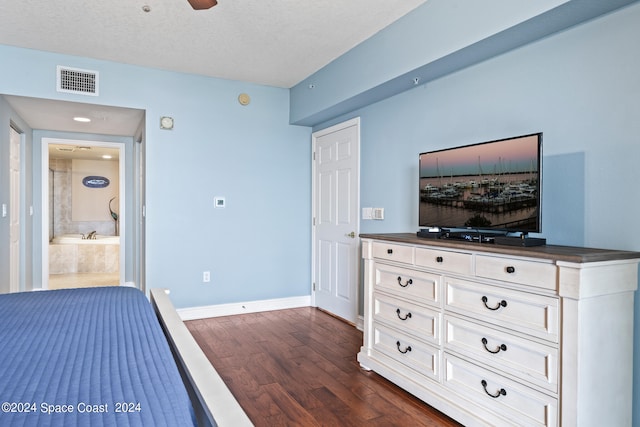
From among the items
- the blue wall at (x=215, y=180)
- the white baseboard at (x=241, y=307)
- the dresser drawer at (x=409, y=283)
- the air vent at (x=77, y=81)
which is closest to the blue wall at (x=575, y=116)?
the dresser drawer at (x=409, y=283)

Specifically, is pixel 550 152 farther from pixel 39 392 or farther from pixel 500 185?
pixel 39 392

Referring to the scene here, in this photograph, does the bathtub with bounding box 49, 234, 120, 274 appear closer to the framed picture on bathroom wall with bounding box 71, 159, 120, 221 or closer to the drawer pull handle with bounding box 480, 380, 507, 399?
the framed picture on bathroom wall with bounding box 71, 159, 120, 221

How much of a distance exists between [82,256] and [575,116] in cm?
769

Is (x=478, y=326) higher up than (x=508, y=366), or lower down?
higher up

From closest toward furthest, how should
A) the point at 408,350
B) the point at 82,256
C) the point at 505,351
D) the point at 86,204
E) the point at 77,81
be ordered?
the point at 505,351 < the point at 408,350 < the point at 77,81 < the point at 82,256 < the point at 86,204

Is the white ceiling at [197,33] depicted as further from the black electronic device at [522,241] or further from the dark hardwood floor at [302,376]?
the dark hardwood floor at [302,376]

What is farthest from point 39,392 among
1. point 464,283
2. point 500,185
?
point 500,185

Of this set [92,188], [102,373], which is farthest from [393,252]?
[92,188]

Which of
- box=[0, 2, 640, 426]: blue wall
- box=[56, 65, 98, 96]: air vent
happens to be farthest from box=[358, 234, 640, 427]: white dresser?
box=[56, 65, 98, 96]: air vent

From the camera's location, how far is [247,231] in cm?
457

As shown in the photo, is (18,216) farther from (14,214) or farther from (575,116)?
(575,116)

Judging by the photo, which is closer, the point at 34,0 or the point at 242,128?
the point at 34,0

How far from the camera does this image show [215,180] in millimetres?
4383

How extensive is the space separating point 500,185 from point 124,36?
306cm
